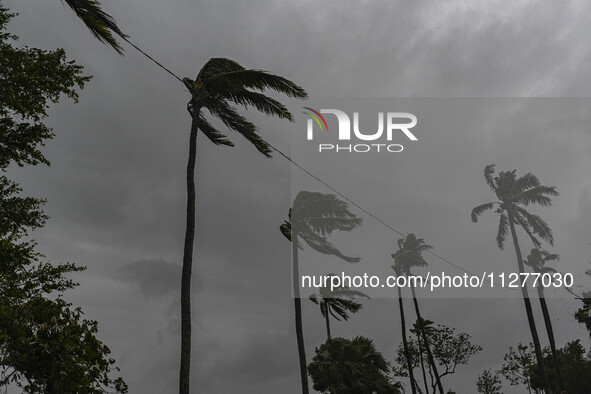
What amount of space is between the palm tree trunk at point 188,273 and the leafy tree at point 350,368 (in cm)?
1637

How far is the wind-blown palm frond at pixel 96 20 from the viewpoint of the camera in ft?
36.0

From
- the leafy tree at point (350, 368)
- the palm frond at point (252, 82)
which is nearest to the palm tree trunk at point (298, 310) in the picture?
the leafy tree at point (350, 368)

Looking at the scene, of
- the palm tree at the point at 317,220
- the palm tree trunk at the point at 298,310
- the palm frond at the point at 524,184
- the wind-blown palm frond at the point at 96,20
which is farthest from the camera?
the palm frond at the point at 524,184

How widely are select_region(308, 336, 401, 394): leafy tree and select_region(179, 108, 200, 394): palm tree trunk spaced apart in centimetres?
1637

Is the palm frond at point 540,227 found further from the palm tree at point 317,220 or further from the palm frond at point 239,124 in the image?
the palm frond at point 239,124

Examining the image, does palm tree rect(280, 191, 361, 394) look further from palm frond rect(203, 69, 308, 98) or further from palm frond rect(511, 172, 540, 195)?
palm frond rect(511, 172, 540, 195)

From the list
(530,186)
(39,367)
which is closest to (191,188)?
(39,367)

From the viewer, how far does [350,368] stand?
26766mm

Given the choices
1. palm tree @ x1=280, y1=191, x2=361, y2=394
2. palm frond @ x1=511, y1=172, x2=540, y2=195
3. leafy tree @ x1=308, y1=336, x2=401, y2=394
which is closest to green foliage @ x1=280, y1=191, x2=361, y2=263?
palm tree @ x1=280, y1=191, x2=361, y2=394

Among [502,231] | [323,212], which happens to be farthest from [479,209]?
[323,212]

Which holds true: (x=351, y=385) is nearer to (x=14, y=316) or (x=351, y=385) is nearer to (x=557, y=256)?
→ (x=14, y=316)

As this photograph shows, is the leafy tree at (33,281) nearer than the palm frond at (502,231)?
Yes

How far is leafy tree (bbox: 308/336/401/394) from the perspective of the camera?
86.9 ft

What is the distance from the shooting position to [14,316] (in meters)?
11.5
